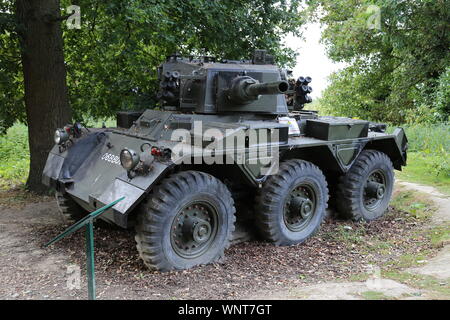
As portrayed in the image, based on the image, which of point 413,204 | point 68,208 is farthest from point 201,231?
point 413,204

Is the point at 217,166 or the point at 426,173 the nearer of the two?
the point at 217,166

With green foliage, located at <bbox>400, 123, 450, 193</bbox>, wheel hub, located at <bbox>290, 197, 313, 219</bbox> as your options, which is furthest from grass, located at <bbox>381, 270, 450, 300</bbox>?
green foliage, located at <bbox>400, 123, 450, 193</bbox>

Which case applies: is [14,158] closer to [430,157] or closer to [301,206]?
[301,206]

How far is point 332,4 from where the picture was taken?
1809 centimetres

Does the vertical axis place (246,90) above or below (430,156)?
above

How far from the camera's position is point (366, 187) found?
24.1ft

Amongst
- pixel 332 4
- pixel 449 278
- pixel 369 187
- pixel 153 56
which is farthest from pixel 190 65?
pixel 332 4

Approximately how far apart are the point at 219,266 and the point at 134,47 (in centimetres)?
424

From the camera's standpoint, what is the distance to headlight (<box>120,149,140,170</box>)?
15.7 feet

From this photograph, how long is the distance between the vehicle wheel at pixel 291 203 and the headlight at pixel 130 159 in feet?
5.81

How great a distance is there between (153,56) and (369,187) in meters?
4.62

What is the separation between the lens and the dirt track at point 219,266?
4.51 m

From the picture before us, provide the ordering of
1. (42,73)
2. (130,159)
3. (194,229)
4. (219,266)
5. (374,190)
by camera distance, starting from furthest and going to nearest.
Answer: (42,73)
(374,190)
(219,266)
(194,229)
(130,159)

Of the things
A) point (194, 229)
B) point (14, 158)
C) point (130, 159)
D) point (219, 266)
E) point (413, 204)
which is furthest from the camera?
point (14, 158)
